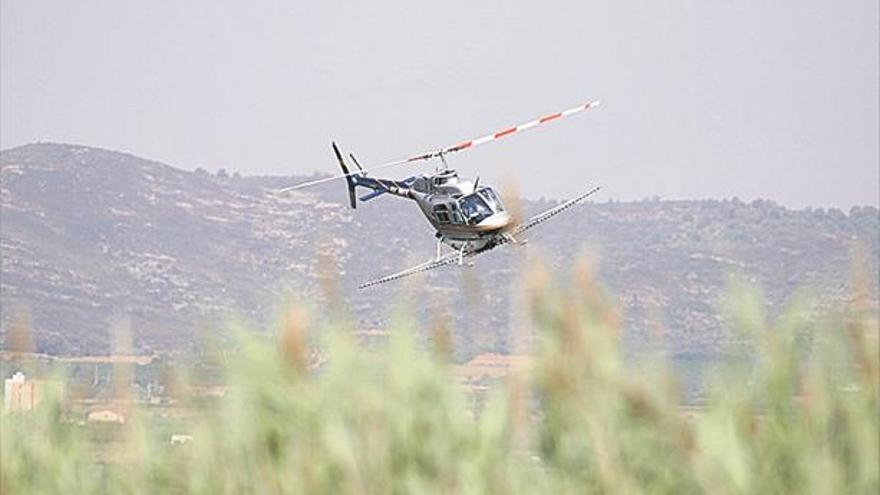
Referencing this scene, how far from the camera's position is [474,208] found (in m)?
26.2

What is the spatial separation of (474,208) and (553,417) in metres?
19.4

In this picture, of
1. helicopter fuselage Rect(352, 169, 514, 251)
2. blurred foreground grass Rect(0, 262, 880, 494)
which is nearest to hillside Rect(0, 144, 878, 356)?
blurred foreground grass Rect(0, 262, 880, 494)

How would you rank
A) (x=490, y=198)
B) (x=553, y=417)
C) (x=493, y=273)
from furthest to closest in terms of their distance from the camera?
(x=493, y=273) < (x=490, y=198) < (x=553, y=417)

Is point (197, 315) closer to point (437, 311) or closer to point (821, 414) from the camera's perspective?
point (437, 311)

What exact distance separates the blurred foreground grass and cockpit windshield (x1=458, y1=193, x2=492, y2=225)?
17.5 meters

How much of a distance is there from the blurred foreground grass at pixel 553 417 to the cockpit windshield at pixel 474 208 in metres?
17.5

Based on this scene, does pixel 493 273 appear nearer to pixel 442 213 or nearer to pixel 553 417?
pixel 442 213

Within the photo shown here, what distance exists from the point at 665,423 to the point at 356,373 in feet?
4.66

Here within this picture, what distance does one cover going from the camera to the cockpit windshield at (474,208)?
84.8 ft

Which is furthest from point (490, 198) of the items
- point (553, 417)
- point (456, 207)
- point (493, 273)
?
point (493, 273)

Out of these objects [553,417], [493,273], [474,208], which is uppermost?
[493,273]

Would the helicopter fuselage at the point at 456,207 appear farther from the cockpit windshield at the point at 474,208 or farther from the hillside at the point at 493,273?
the hillside at the point at 493,273

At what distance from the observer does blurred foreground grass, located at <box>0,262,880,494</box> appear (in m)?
→ 6.55

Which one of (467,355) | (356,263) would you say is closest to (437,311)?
(467,355)
